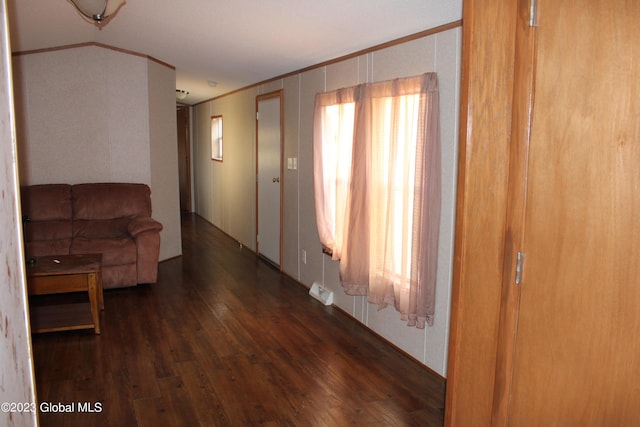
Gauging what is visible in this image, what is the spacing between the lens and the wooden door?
41.8 inches

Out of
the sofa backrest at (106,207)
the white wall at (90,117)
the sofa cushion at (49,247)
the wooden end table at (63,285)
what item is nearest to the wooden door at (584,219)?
the wooden end table at (63,285)

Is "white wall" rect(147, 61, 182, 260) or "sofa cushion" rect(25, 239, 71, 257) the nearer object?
"sofa cushion" rect(25, 239, 71, 257)

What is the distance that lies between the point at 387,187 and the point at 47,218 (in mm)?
3490

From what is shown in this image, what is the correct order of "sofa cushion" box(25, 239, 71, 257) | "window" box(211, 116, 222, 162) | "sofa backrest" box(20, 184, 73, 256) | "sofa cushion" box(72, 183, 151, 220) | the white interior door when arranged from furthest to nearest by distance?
"window" box(211, 116, 222, 162)
the white interior door
"sofa cushion" box(72, 183, 151, 220)
"sofa backrest" box(20, 184, 73, 256)
"sofa cushion" box(25, 239, 71, 257)

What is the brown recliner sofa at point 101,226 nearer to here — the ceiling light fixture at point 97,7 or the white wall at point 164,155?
the white wall at point 164,155

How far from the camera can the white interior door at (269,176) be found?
5.39 metres

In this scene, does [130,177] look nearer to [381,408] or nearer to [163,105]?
[163,105]

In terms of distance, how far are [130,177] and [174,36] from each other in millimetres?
1880

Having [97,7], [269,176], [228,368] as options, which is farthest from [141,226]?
[97,7]

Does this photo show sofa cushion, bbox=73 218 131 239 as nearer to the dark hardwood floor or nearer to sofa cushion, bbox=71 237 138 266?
sofa cushion, bbox=71 237 138 266

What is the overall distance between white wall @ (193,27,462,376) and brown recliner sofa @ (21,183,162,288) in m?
1.46

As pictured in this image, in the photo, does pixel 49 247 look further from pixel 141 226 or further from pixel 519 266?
pixel 519 266

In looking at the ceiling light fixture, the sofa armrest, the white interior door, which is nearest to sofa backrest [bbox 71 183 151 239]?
the sofa armrest

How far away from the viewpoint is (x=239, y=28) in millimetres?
3525
